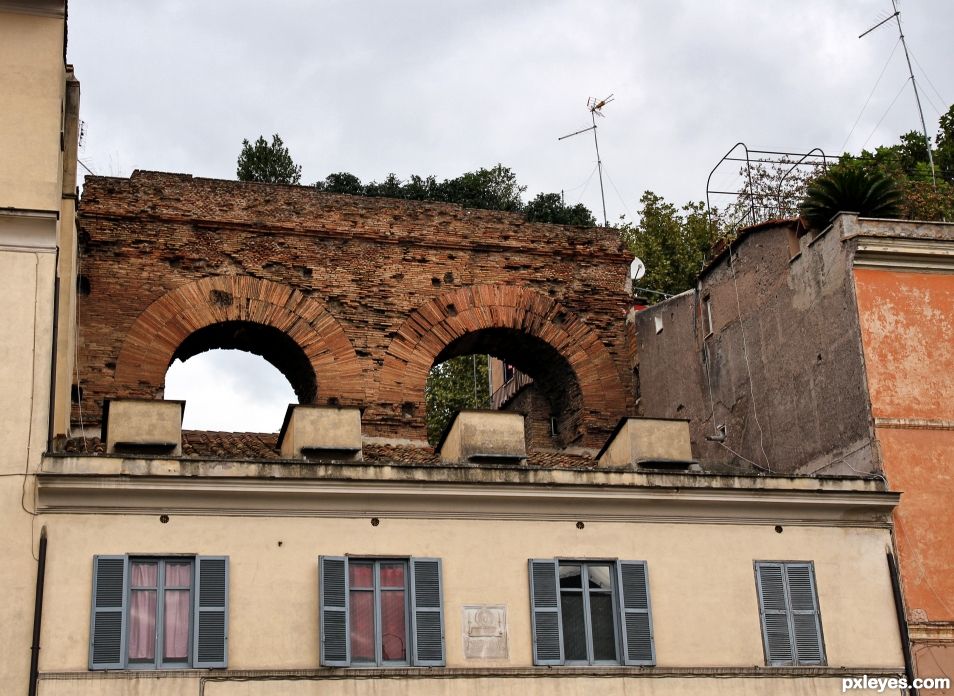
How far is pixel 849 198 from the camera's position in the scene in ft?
60.6

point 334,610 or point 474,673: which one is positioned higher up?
point 334,610

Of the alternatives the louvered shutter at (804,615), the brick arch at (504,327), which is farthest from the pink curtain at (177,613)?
the brick arch at (504,327)

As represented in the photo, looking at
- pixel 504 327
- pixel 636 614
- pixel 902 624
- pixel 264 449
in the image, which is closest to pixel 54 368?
pixel 264 449

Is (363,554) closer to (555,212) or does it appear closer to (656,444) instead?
(656,444)

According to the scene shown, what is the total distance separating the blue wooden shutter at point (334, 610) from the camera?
13.5 meters

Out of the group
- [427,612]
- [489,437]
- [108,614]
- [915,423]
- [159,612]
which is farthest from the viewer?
[915,423]

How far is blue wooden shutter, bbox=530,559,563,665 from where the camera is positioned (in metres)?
14.1

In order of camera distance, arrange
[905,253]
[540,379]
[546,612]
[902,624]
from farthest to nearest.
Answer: [540,379], [905,253], [902,624], [546,612]

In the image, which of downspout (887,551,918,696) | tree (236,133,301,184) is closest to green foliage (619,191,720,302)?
tree (236,133,301,184)

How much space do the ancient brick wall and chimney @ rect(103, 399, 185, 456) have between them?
379 cm

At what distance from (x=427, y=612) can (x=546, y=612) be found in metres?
1.21

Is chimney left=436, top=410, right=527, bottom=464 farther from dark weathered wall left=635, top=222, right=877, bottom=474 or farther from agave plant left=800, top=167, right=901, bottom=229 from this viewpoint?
agave plant left=800, top=167, right=901, bottom=229

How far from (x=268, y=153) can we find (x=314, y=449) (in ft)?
59.9

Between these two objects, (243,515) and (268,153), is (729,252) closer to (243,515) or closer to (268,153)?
(243,515)
